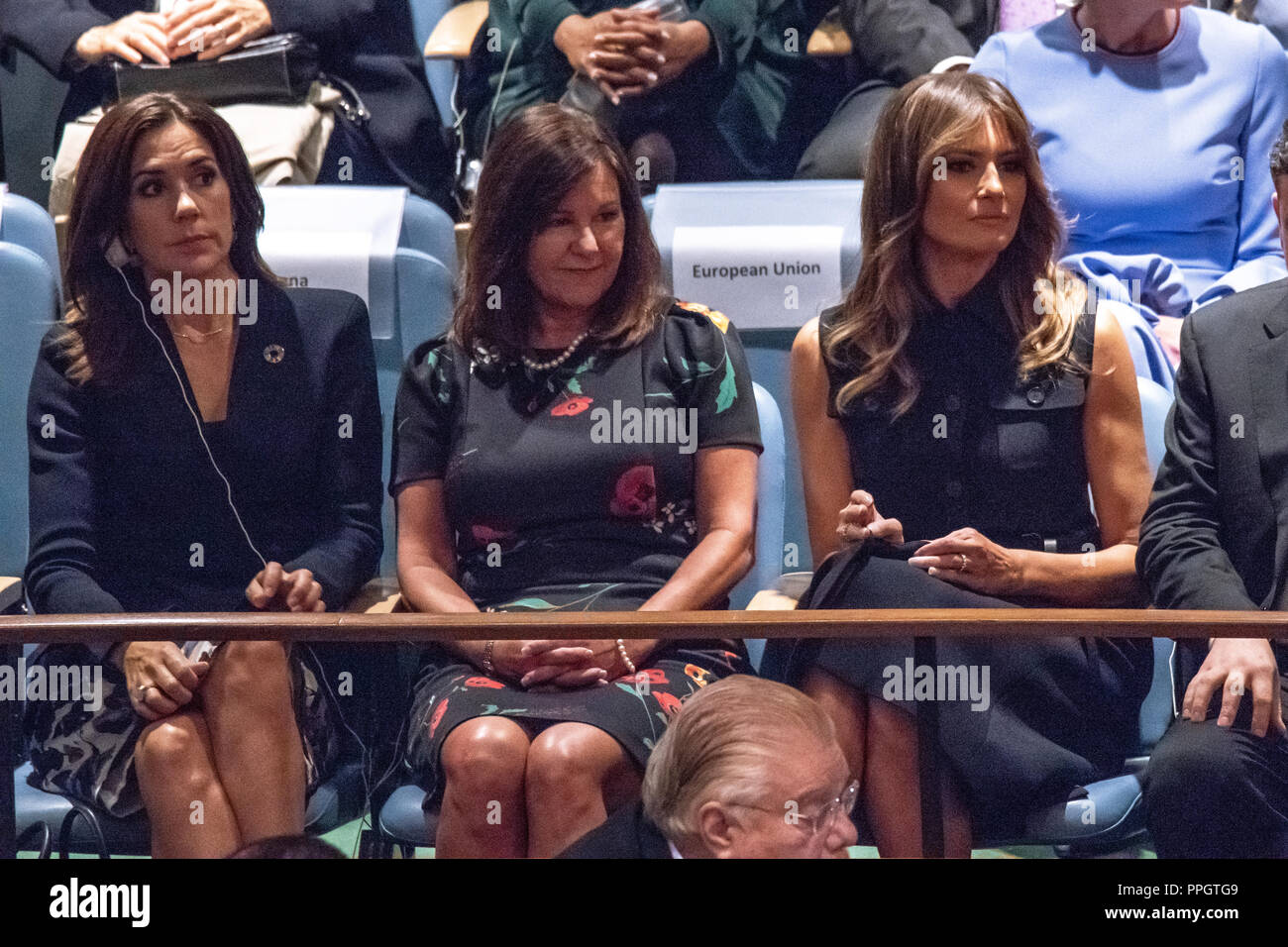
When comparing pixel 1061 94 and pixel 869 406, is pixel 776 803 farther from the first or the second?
pixel 1061 94

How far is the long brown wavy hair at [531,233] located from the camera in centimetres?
172

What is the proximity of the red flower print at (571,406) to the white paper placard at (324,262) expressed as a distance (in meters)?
0.34

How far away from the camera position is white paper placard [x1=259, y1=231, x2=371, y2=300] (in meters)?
1.90

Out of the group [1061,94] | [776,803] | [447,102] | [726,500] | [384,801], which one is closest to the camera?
[776,803]

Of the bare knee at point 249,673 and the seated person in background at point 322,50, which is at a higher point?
the seated person in background at point 322,50

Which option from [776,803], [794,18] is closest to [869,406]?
[776,803]

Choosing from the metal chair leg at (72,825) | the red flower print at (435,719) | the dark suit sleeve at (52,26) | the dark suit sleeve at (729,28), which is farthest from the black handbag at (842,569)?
the dark suit sleeve at (52,26)

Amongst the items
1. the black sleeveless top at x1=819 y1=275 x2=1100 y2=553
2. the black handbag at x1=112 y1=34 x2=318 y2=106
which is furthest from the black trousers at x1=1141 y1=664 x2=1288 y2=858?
the black handbag at x1=112 y1=34 x2=318 y2=106

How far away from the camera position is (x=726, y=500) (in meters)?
1.66

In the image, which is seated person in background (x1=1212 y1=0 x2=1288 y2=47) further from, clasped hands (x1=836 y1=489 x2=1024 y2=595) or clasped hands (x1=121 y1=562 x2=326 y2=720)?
clasped hands (x1=121 y1=562 x2=326 y2=720)

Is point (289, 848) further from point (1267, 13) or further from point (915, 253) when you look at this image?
point (1267, 13)

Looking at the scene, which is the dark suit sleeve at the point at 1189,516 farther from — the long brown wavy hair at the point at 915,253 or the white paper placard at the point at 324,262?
the white paper placard at the point at 324,262

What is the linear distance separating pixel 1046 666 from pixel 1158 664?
95 millimetres

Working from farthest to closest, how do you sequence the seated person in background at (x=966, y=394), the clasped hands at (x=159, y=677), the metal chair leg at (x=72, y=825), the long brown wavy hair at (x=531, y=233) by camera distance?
the long brown wavy hair at (x=531, y=233)
the seated person in background at (x=966, y=394)
the metal chair leg at (x=72, y=825)
the clasped hands at (x=159, y=677)
